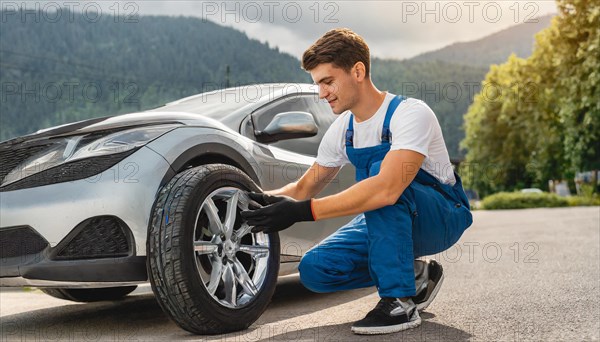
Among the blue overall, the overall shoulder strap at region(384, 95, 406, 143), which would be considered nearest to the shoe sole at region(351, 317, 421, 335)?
the blue overall

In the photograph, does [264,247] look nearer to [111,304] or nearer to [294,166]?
[294,166]

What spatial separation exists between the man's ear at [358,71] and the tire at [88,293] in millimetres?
2723

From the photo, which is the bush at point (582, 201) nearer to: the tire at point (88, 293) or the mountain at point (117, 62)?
the mountain at point (117, 62)

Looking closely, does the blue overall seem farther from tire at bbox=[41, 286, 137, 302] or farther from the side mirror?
tire at bbox=[41, 286, 137, 302]

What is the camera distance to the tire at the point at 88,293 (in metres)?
5.15

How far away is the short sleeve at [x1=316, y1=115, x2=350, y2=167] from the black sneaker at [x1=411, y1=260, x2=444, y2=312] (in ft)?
2.39

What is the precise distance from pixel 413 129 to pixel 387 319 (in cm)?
88

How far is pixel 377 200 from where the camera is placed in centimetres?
333

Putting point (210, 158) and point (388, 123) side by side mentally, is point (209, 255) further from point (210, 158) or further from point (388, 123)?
point (388, 123)

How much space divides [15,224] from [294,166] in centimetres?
186

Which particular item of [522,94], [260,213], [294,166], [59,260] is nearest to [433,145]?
[260,213]

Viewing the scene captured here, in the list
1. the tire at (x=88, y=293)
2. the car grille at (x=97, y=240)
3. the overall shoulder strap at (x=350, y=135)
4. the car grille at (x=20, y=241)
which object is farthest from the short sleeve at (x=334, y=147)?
the tire at (x=88, y=293)

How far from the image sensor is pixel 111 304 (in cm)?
549

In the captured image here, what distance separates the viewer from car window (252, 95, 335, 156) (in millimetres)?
4977
